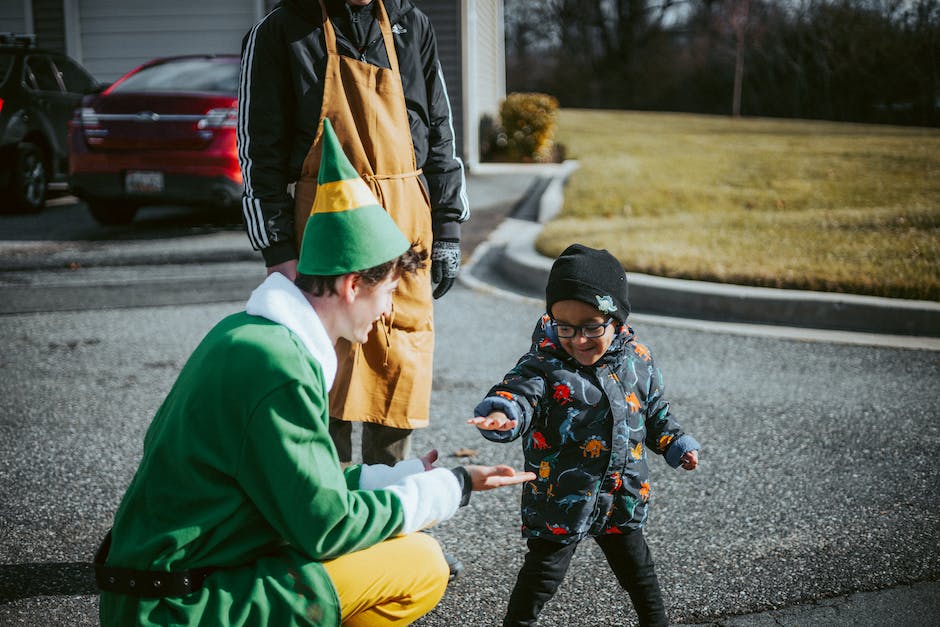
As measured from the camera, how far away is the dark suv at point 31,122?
10445mm

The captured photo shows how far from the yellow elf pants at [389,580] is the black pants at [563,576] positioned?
346mm

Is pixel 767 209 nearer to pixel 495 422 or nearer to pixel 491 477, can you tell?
pixel 495 422

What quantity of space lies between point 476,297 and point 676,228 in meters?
2.89

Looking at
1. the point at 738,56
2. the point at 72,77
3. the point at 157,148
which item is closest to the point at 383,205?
the point at 157,148

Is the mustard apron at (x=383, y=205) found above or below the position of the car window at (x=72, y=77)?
below

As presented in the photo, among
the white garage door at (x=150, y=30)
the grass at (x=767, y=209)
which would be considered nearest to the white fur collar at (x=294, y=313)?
the grass at (x=767, y=209)

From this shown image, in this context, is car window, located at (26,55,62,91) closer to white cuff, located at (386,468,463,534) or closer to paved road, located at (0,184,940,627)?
paved road, located at (0,184,940,627)

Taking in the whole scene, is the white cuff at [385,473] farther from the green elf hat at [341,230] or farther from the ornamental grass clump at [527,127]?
the ornamental grass clump at [527,127]

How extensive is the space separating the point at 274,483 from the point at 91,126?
8.21 metres

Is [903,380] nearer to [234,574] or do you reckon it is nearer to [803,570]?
[803,570]

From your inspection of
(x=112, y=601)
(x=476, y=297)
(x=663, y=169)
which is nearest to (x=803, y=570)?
(x=112, y=601)

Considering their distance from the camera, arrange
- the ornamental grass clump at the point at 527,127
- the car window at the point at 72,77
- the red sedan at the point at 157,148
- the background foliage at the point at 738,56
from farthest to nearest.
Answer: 1. the background foliage at the point at 738,56
2. the ornamental grass clump at the point at 527,127
3. the car window at the point at 72,77
4. the red sedan at the point at 157,148

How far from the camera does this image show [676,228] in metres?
9.05

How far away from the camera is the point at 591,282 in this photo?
2.50 meters
